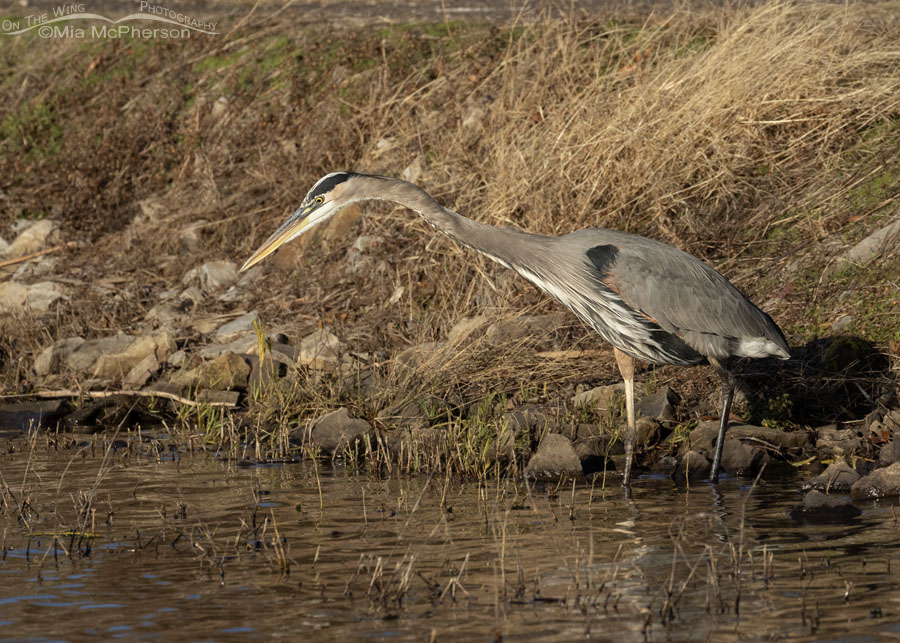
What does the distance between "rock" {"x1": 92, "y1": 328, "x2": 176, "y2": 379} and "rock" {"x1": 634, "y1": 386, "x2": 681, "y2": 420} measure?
4.17m

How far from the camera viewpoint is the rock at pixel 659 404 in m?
7.92

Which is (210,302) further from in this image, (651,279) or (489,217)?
(651,279)

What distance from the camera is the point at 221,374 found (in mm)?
9406

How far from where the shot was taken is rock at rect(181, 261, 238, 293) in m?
11.7

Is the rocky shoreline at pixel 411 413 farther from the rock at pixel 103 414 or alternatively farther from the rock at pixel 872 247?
the rock at pixel 872 247

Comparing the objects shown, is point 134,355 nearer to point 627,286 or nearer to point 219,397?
point 219,397

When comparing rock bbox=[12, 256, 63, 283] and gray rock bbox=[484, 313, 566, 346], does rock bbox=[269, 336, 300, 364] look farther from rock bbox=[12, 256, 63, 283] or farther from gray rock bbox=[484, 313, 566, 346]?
rock bbox=[12, 256, 63, 283]

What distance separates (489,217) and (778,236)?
2400 millimetres

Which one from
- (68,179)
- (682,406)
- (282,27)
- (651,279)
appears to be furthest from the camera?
(282,27)

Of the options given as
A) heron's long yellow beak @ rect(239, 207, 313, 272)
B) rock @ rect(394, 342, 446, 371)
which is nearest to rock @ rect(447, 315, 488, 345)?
rock @ rect(394, 342, 446, 371)

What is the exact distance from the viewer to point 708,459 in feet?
24.1

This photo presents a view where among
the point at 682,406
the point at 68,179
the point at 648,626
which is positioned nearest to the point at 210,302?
the point at 68,179

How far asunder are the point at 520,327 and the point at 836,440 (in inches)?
101

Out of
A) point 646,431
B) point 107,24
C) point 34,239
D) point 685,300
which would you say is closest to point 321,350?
point 646,431
